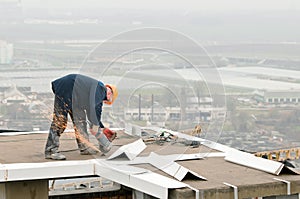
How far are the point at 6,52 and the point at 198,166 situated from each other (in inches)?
451

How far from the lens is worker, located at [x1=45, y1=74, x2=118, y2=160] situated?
1036 centimetres

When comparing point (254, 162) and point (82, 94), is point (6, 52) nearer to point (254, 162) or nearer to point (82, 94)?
point (82, 94)

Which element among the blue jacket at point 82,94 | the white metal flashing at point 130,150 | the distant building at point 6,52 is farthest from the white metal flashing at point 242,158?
the distant building at point 6,52

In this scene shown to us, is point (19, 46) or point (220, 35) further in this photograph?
point (19, 46)

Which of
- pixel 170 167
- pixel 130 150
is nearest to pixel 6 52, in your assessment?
pixel 130 150

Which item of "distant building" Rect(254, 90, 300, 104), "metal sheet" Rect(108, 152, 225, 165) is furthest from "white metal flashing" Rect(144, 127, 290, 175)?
"distant building" Rect(254, 90, 300, 104)

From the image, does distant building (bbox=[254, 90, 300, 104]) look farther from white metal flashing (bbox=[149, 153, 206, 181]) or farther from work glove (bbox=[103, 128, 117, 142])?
white metal flashing (bbox=[149, 153, 206, 181])

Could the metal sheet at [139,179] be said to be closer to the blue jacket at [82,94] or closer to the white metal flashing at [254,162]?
the blue jacket at [82,94]

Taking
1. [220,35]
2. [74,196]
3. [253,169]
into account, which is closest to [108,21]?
[220,35]

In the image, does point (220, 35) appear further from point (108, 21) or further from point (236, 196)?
point (236, 196)

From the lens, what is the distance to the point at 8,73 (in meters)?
19.2

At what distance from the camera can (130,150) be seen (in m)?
10.4

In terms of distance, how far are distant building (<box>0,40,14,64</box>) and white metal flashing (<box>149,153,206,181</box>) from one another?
955 cm

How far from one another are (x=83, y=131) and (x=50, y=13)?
12661 mm
